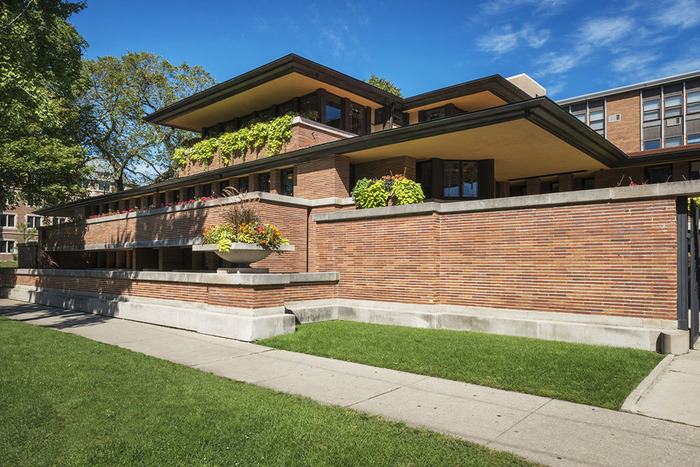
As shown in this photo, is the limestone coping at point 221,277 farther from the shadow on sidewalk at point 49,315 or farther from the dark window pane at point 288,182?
the dark window pane at point 288,182

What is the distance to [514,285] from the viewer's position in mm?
10984

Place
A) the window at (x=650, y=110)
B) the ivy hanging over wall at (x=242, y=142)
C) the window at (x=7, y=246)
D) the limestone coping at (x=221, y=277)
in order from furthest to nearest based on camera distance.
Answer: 1. the window at (x=7, y=246)
2. the window at (x=650, y=110)
3. the ivy hanging over wall at (x=242, y=142)
4. the limestone coping at (x=221, y=277)

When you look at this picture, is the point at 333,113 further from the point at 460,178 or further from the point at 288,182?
the point at 460,178

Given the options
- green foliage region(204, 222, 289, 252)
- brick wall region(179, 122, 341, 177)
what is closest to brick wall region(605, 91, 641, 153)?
brick wall region(179, 122, 341, 177)

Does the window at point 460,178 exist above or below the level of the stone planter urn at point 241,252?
above

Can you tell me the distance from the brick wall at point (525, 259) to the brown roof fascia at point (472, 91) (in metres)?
11.1

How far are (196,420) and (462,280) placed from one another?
8.28 meters

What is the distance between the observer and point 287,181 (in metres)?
19.8

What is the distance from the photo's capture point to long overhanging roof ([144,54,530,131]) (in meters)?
19.6

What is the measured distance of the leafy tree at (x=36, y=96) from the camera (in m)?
14.0

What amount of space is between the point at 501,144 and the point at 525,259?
6.28m

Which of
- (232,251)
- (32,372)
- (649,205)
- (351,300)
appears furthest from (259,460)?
(351,300)

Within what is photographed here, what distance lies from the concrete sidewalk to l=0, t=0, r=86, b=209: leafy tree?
9643 millimetres

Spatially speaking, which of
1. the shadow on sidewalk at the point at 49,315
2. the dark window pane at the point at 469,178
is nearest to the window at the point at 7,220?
the shadow on sidewalk at the point at 49,315
